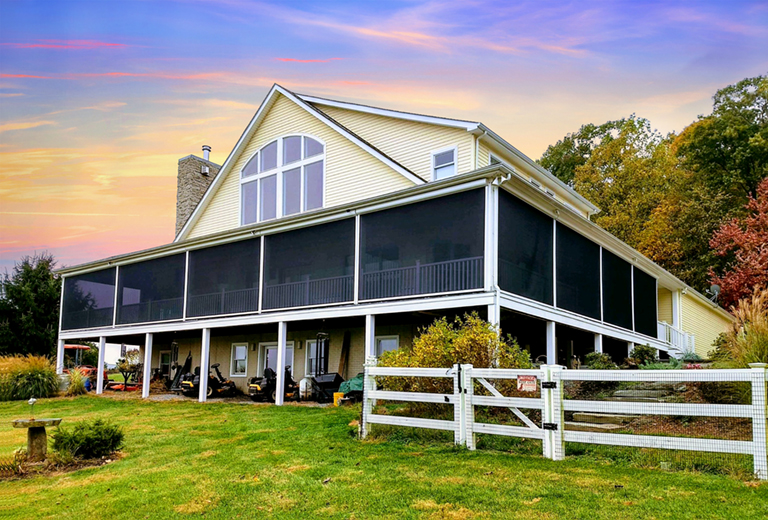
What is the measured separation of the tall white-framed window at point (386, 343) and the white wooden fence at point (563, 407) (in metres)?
8.38

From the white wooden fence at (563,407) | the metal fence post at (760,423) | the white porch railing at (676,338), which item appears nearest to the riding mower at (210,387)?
the white wooden fence at (563,407)

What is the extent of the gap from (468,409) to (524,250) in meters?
7.12

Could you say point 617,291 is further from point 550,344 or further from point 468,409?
point 468,409

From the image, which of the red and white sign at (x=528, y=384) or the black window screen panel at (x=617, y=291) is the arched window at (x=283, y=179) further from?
the red and white sign at (x=528, y=384)

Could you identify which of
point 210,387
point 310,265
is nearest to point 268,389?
point 210,387

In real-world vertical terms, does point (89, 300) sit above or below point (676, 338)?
above

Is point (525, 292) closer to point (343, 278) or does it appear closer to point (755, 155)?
point (343, 278)

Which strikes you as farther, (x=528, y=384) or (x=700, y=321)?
(x=700, y=321)

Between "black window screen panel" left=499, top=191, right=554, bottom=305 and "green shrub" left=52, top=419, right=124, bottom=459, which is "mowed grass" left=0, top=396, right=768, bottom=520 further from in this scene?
"black window screen panel" left=499, top=191, right=554, bottom=305

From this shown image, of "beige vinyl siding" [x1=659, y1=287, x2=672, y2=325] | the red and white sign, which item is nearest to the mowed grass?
the red and white sign

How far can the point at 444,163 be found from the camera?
1961 centimetres

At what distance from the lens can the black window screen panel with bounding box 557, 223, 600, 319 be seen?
1736cm

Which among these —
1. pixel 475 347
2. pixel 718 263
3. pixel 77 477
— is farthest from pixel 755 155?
pixel 77 477

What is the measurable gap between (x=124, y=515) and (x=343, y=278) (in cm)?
1074
